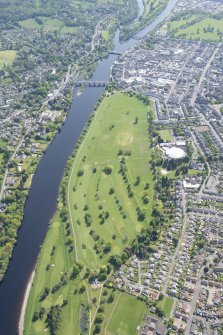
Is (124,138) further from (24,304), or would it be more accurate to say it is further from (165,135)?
(24,304)

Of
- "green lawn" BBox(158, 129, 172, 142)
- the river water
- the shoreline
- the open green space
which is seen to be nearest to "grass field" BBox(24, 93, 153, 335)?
the shoreline

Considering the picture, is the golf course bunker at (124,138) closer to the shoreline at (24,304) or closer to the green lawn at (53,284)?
the green lawn at (53,284)

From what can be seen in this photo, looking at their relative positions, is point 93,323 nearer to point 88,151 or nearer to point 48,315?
point 48,315

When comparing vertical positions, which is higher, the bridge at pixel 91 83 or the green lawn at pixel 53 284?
the bridge at pixel 91 83

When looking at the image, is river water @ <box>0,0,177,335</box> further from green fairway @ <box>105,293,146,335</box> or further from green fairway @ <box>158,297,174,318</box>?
green fairway @ <box>158,297,174,318</box>

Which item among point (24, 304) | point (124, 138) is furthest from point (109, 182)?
point (24, 304)

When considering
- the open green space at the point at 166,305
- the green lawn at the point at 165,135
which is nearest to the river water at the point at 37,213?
the green lawn at the point at 165,135
